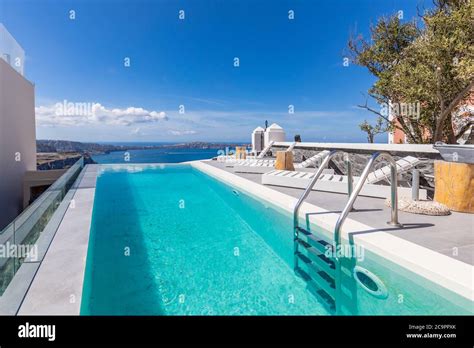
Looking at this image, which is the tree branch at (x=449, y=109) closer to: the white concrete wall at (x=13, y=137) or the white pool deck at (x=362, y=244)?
the white pool deck at (x=362, y=244)

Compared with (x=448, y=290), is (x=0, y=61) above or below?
above

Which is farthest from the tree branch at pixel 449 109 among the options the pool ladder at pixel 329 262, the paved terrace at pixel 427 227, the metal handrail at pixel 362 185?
the pool ladder at pixel 329 262

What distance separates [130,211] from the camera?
6.48 meters

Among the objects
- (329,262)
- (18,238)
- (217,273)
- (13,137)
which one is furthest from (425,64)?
(13,137)

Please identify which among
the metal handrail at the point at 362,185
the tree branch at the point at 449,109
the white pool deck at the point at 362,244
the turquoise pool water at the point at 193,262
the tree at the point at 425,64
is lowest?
the turquoise pool water at the point at 193,262

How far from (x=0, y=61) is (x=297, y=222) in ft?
40.9

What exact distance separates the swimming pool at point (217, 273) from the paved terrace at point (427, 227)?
564mm

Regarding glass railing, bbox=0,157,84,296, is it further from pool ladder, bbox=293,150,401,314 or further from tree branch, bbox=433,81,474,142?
tree branch, bbox=433,81,474,142

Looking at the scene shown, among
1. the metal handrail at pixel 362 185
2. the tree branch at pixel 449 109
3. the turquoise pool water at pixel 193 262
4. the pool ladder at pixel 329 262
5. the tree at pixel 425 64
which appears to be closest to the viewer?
the turquoise pool water at pixel 193 262

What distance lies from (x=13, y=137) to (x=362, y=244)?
45.6 feet

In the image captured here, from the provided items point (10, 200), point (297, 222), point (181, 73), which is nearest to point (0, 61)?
point (10, 200)

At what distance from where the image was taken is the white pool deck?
2340 millimetres

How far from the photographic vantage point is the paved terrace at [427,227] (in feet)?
9.84
